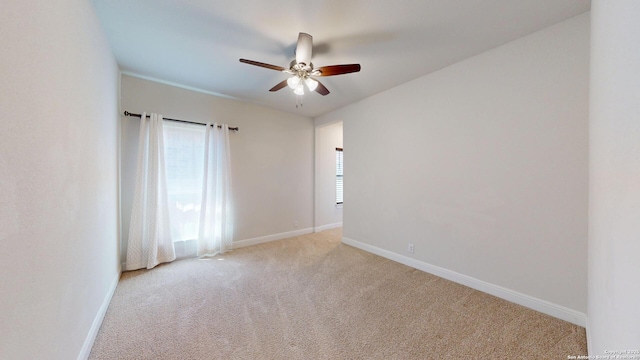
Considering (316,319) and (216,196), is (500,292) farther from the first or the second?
(216,196)

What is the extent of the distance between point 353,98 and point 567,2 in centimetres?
235

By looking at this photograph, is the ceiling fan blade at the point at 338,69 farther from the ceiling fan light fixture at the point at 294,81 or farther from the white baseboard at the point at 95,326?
the white baseboard at the point at 95,326

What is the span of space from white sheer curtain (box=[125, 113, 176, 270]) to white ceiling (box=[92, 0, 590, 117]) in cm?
77

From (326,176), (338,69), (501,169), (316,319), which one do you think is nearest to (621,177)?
(501,169)

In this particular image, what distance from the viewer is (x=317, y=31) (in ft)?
6.64

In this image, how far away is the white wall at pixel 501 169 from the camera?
184cm

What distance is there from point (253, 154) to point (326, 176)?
5.65 ft

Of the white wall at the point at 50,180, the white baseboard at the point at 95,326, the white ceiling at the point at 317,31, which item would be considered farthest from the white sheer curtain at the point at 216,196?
the white wall at the point at 50,180

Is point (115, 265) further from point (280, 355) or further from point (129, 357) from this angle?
point (280, 355)

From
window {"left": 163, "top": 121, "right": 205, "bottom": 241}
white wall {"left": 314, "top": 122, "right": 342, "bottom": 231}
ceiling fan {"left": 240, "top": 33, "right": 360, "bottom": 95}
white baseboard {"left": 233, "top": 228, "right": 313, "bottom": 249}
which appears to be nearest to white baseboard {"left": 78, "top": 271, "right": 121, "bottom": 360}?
window {"left": 163, "top": 121, "right": 205, "bottom": 241}

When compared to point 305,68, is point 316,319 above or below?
below

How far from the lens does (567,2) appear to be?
5.51 feet

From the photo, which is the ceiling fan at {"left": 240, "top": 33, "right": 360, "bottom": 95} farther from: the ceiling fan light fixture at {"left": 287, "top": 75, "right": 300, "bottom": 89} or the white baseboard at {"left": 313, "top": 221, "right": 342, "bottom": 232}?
the white baseboard at {"left": 313, "top": 221, "right": 342, "bottom": 232}

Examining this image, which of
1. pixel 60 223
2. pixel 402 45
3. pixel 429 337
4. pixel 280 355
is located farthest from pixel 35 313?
pixel 402 45
